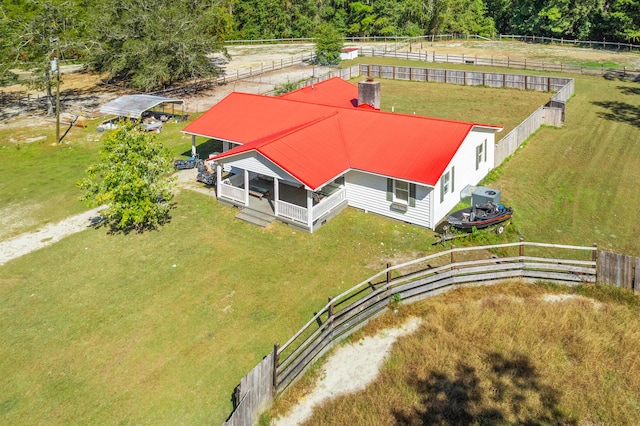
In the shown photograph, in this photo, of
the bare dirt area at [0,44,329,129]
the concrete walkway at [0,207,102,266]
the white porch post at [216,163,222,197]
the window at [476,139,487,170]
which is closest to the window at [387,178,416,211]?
the window at [476,139,487,170]

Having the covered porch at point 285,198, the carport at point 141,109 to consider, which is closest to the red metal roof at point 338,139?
the covered porch at point 285,198

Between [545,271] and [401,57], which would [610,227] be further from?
[401,57]

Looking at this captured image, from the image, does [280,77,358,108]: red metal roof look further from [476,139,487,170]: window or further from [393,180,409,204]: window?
[393,180,409,204]: window

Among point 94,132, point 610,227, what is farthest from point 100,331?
point 94,132

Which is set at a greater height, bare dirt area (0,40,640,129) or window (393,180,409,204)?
bare dirt area (0,40,640,129)

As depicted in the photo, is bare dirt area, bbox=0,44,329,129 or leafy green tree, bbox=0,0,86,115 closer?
leafy green tree, bbox=0,0,86,115

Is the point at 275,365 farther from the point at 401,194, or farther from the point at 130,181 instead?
the point at 130,181

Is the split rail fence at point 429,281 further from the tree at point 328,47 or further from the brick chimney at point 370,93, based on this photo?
the tree at point 328,47

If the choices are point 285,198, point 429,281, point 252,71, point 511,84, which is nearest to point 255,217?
point 285,198
